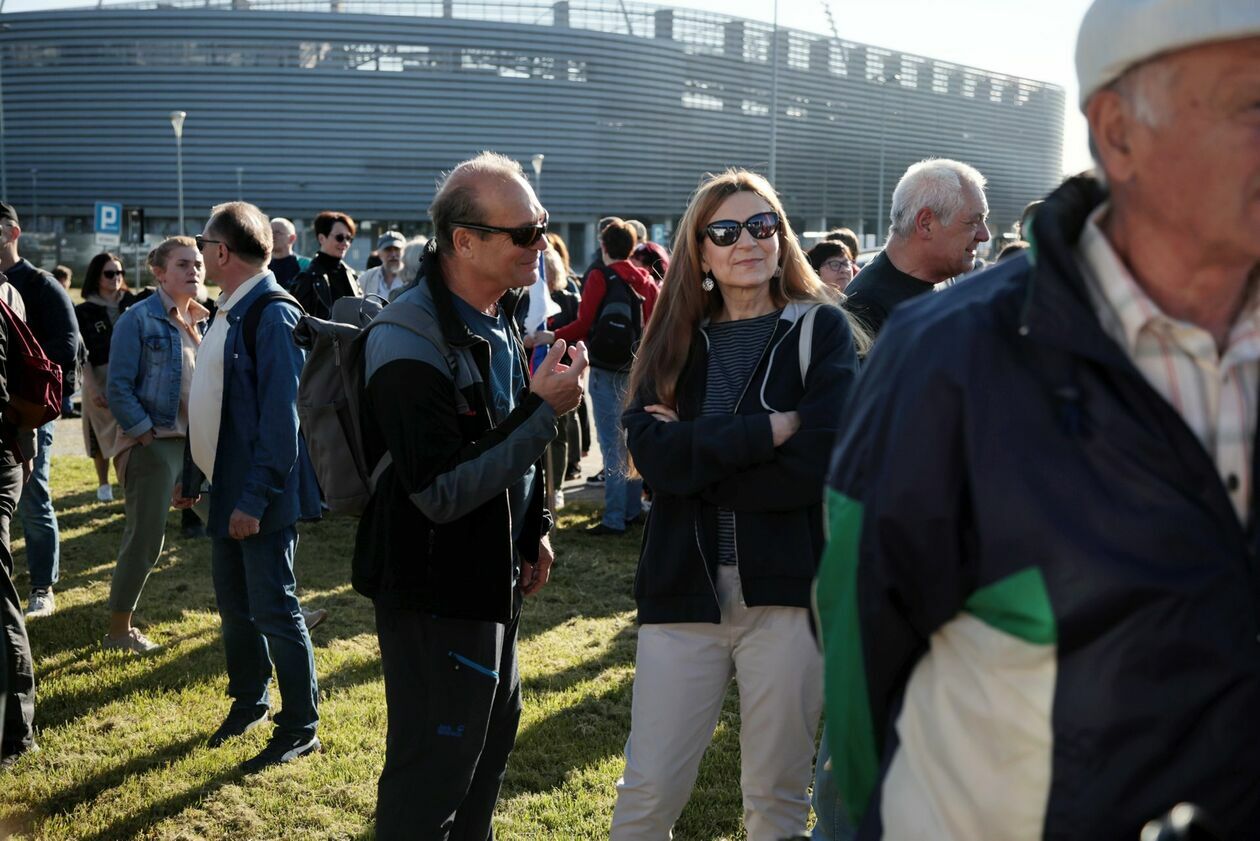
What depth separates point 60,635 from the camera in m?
6.14

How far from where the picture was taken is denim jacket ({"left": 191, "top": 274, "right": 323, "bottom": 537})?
4312 mm

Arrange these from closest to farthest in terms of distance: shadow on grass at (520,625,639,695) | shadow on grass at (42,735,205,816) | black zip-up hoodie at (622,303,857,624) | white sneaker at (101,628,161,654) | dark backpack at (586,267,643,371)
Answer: black zip-up hoodie at (622,303,857,624)
shadow on grass at (42,735,205,816)
shadow on grass at (520,625,639,695)
white sneaker at (101,628,161,654)
dark backpack at (586,267,643,371)

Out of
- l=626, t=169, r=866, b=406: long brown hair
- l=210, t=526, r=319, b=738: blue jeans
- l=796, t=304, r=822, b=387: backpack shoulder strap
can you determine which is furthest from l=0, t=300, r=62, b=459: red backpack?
l=796, t=304, r=822, b=387: backpack shoulder strap

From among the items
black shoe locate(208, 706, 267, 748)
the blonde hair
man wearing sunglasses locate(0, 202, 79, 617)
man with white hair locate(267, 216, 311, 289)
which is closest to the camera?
black shoe locate(208, 706, 267, 748)

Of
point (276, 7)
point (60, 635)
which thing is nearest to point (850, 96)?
point (276, 7)

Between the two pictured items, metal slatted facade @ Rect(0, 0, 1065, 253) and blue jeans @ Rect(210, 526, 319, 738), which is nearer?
blue jeans @ Rect(210, 526, 319, 738)

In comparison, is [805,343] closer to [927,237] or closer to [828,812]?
[927,237]

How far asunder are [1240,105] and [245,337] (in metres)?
3.70

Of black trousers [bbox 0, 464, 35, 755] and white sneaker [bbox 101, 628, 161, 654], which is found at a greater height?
black trousers [bbox 0, 464, 35, 755]

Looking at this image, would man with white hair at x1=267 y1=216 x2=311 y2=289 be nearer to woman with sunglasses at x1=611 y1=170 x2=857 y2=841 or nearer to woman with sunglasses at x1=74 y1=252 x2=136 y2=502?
woman with sunglasses at x1=74 y1=252 x2=136 y2=502

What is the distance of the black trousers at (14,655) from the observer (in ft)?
14.6

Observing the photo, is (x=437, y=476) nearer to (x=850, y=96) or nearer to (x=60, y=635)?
(x=60, y=635)

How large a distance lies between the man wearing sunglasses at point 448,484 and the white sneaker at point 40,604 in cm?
430

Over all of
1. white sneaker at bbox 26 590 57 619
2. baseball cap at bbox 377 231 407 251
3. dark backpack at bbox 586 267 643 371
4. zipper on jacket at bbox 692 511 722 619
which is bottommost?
white sneaker at bbox 26 590 57 619
